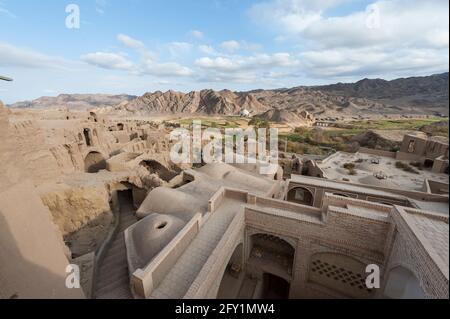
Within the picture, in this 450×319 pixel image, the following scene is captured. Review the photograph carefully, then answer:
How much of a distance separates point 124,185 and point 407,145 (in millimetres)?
35555

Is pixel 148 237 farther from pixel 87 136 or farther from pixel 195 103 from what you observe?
pixel 195 103

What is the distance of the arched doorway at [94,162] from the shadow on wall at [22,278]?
1609 cm

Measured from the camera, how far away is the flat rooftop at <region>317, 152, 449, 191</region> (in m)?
20.1

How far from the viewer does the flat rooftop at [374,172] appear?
20.1 m

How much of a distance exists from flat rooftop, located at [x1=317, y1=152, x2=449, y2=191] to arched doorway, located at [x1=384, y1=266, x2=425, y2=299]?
47.3 feet

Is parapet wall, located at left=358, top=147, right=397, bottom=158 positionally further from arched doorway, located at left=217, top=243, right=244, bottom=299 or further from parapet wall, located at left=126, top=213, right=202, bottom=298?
parapet wall, located at left=126, top=213, right=202, bottom=298

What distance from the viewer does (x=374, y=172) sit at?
2397cm

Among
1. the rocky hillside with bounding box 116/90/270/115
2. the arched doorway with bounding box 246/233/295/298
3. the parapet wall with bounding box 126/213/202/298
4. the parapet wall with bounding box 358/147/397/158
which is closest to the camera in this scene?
the parapet wall with bounding box 126/213/202/298

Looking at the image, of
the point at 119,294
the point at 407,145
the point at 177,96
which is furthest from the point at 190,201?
the point at 177,96

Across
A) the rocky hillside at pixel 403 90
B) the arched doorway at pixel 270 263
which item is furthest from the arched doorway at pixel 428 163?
the rocky hillside at pixel 403 90

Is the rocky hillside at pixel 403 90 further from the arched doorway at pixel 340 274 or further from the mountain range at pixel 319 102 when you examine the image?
the arched doorway at pixel 340 274

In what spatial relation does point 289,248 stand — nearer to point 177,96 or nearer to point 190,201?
point 190,201

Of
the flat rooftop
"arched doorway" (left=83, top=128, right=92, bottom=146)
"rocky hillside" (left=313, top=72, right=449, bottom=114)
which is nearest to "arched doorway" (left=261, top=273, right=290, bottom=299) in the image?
the flat rooftop
